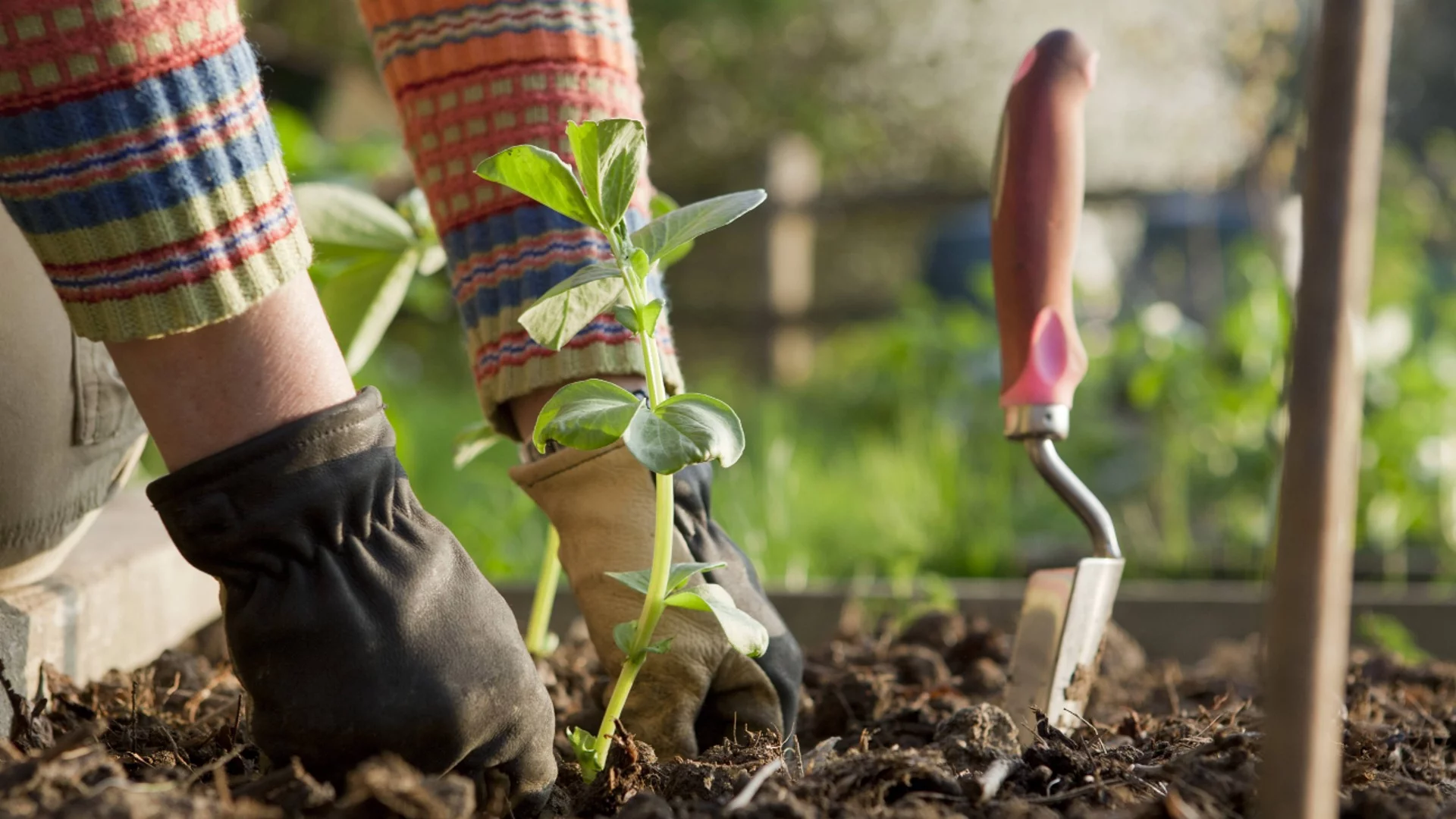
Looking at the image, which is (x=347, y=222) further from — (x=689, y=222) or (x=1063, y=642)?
(x=1063, y=642)

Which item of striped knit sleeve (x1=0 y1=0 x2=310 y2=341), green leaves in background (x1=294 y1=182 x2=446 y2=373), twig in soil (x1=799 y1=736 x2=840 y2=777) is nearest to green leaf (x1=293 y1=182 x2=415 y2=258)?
green leaves in background (x1=294 y1=182 x2=446 y2=373)

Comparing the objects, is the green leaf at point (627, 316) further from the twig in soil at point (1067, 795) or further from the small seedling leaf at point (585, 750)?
the twig in soil at point (1067, 795)

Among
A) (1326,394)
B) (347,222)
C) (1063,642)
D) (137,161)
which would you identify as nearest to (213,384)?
(137,161)

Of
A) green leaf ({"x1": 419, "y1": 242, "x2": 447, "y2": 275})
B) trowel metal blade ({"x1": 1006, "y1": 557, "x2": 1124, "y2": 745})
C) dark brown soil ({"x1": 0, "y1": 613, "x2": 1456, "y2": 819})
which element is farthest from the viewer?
green leaf ({"x1": 419, "y1": 242, "x2": 447, "y2": 275})

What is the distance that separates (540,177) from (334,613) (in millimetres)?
276

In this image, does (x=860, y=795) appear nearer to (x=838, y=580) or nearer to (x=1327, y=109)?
(x=1327, y=109)

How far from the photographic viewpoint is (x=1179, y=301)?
616 centimetres

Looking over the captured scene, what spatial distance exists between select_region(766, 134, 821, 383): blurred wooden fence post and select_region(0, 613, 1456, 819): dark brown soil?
5210 millimetres

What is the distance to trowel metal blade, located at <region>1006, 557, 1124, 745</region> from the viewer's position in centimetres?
96

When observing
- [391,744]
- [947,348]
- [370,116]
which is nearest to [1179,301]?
[947,348]

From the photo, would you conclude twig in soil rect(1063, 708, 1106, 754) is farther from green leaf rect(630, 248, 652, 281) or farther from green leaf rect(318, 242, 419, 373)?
green leaf rect(318, 242, 419, 373)

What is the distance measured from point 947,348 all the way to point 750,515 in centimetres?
156

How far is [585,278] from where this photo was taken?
2.26 ft

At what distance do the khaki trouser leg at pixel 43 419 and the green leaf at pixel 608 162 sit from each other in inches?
19.9
